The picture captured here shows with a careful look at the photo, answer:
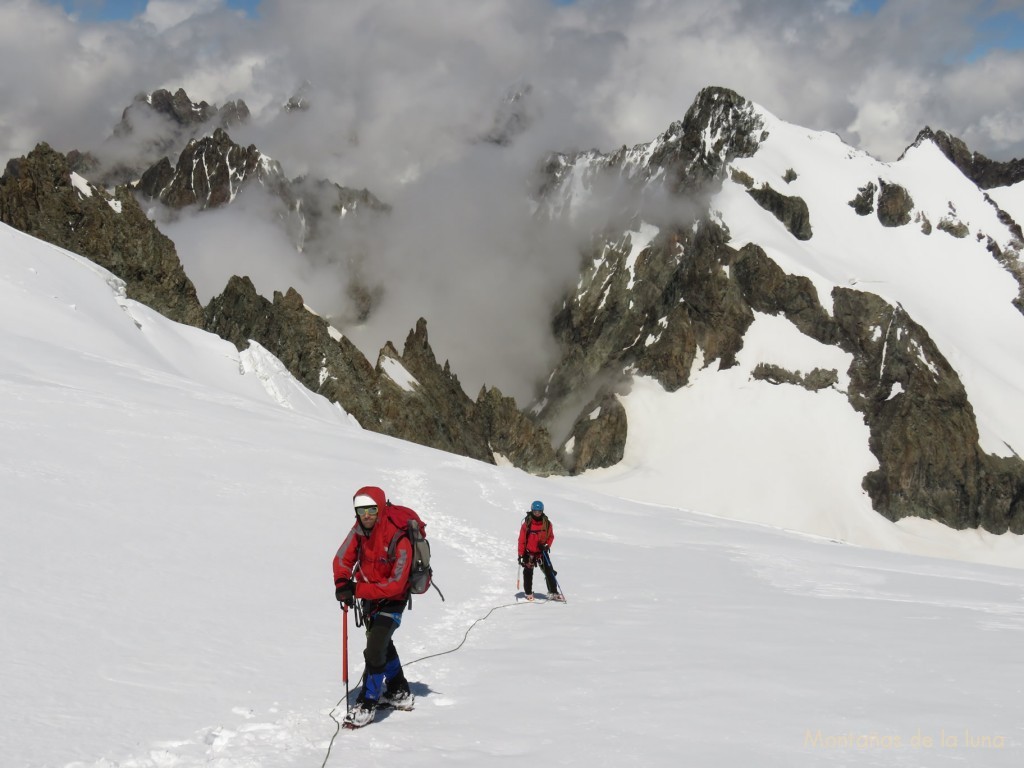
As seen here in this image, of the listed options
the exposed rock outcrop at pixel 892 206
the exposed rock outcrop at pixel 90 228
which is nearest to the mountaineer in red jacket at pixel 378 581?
the exposed rock outcrop at pixel 90 228

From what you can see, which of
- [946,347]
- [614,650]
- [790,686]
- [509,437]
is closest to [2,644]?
[614,650]

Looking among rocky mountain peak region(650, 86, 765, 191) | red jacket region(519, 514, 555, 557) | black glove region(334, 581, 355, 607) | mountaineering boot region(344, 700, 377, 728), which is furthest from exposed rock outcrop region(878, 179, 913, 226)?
mountaineering boot region(344, 700, 377, 728)

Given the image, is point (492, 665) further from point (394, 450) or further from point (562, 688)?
point (394, 450)

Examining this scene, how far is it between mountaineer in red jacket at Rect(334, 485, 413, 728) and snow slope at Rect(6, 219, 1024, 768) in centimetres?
52

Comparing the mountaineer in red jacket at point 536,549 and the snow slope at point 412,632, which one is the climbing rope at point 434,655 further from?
the mountaineer in red jacket at point 536,549

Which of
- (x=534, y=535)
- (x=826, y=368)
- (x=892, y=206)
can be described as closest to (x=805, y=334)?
(x=826, y=368)

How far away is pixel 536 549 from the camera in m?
16.9

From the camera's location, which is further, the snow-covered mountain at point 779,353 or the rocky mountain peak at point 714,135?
the rocky mountain peak at point 714,135

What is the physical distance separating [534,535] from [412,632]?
16.8ft

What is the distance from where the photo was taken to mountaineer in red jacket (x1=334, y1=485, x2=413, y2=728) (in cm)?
848

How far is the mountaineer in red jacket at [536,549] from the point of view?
16.6 meters

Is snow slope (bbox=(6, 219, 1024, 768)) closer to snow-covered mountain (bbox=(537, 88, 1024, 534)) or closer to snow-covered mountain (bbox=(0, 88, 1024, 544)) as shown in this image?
snow-covered mountain (bbox=(0, 88, 1024, 544))

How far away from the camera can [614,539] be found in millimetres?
26281

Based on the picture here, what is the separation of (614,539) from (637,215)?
175 metres
